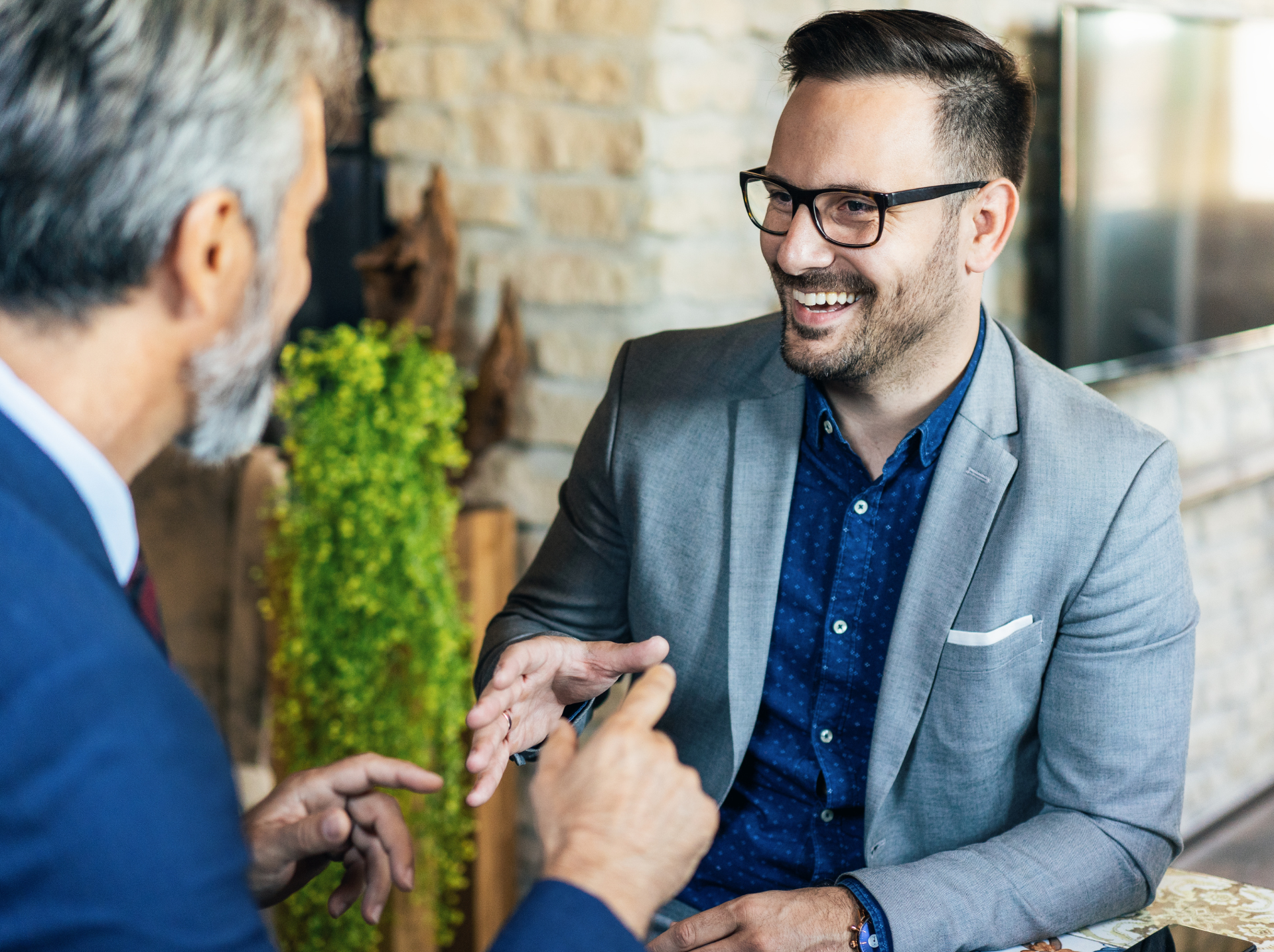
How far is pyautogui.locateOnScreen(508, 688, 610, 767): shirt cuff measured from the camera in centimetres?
144

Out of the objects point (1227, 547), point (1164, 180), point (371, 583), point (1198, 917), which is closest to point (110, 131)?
point (1198, 917)

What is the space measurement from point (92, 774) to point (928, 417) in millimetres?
1061

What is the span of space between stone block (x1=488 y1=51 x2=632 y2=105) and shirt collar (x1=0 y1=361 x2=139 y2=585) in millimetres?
1406

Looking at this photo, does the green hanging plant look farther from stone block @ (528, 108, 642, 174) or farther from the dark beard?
the dark beard

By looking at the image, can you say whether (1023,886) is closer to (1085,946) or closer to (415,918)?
(1085,946)

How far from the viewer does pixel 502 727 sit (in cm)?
132

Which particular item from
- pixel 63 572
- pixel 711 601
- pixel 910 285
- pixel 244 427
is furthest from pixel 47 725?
pixel 910 285

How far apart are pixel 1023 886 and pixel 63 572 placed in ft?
3.07

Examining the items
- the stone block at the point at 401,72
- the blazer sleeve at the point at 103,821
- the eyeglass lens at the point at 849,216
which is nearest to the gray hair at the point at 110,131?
the blazer sleeve at the point at 103,821

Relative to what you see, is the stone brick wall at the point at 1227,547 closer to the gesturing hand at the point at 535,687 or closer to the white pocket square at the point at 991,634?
the white pocket square at the point at 991,634

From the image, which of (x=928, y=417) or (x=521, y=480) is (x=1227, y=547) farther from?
(x=928, y=417)

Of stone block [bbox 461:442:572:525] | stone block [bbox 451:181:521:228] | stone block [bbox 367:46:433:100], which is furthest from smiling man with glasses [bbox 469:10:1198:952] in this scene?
stone block [bbox 367:46:433:100]

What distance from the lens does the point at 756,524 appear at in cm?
150

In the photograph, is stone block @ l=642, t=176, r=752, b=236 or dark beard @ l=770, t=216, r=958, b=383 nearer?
dark beard @ l=770, t=216, r=958, b=383
